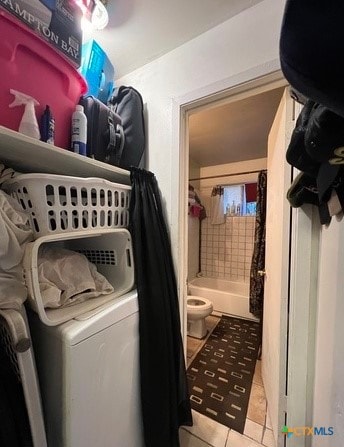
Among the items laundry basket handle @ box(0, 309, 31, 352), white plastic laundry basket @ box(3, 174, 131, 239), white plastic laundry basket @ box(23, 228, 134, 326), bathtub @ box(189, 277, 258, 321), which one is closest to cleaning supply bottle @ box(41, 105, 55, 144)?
white plastic laundry basket @ box(3, 174, 131, 239)

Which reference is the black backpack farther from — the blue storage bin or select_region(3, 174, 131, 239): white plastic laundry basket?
select_region(3, 174, 131, 239): white plastic laundry basket

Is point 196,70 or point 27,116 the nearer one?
point 27,116

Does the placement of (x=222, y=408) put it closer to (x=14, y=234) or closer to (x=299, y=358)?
(x=299, y=358)

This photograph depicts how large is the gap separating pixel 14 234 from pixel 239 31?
4.27ft

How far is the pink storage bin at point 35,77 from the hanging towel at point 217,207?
280 centimetres

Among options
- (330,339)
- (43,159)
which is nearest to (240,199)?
(330,339)

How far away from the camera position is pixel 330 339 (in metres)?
0.77

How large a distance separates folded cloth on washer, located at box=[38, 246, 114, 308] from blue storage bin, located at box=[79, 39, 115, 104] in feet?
2.72

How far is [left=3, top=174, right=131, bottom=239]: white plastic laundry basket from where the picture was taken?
2.15ft

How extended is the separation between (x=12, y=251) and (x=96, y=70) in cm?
102

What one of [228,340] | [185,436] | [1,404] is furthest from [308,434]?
[1,404]

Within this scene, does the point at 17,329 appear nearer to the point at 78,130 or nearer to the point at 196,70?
the point at 78,130

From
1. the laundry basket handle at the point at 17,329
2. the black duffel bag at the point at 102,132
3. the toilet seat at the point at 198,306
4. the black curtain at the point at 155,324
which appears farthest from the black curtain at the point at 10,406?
the toilet seat at the point at 198,306

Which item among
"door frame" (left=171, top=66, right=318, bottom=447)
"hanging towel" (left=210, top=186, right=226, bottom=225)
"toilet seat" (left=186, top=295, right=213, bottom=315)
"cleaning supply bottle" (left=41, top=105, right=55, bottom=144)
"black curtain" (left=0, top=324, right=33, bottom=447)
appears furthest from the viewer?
"hanging towel" (left=210, top=186, right=226, bottom=225)
